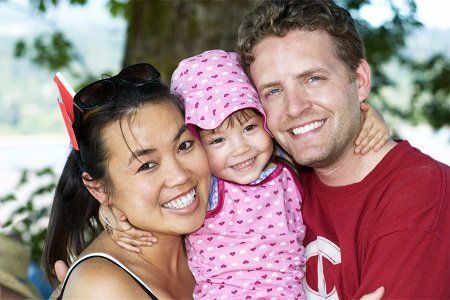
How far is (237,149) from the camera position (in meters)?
3.17

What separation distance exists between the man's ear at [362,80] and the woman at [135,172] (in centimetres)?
79

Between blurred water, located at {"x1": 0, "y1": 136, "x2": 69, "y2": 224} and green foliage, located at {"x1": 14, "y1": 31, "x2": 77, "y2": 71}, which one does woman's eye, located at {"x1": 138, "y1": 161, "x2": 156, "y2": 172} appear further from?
blurred water, located at {"x1": 0, "y1": 136, "x2": 69, "y2": 224}

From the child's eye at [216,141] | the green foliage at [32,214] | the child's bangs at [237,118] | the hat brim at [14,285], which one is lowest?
the green foliage at [32,214]

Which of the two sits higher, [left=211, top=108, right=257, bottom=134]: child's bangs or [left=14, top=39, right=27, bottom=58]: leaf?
[left=211, top=108, right=257, bottom=134]: child's bangs

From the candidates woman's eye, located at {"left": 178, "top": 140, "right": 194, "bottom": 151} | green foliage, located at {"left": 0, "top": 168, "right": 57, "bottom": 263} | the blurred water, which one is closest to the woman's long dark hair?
woman's eye, located at {"left": 178, "top": 140, "right": 194, "bottom": 151}

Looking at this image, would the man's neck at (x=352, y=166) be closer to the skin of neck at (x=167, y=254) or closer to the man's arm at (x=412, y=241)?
the man's arm at (x=412, y=241)

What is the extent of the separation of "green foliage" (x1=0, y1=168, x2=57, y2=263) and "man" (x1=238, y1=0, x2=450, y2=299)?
8.76ft

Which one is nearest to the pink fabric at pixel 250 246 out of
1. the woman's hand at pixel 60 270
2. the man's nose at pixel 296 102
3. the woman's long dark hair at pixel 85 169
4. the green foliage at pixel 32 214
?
the man's nose at pixel 296 102

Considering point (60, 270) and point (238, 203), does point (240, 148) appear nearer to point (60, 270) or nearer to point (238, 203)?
point (238, 203)

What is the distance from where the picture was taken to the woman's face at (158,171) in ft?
9.69

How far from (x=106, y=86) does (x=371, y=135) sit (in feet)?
3.85

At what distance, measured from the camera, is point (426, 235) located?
2.61m

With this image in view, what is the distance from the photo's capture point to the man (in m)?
Answer: 2.75

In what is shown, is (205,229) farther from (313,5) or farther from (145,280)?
(313,5)
